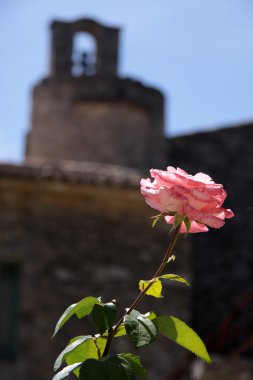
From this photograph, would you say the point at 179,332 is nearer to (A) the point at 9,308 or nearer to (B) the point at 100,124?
(A) the point at 9,308

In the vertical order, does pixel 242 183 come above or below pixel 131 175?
below

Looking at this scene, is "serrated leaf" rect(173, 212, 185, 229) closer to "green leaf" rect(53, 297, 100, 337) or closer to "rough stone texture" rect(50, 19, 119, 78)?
"green leaf" rect(53, 297, 100, 337)

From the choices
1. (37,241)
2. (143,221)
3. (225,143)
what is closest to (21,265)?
(37,241)

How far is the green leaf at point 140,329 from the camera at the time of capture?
140cm

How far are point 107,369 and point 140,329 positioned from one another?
86mm

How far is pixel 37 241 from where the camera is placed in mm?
7996

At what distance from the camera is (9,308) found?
7.86 meters

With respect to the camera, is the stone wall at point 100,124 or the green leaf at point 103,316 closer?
the green leaf at point 103,316

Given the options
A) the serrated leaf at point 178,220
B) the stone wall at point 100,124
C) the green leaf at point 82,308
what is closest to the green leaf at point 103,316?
the green leaf at point 82,308

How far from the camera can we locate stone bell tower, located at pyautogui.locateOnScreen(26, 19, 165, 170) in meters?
12.6

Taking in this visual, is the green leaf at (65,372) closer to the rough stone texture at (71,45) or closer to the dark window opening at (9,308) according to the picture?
the dark window opening at (9,308)

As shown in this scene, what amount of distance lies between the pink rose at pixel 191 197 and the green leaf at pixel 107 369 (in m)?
0.25

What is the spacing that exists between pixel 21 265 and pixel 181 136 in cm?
561

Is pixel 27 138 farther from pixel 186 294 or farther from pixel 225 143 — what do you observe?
pixel 186 294
